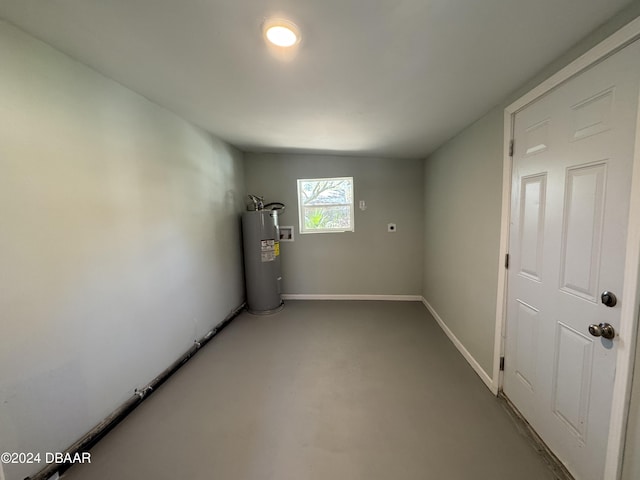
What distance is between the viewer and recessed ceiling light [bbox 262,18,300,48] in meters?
1.11

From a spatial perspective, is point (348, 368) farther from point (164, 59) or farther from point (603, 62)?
point (164, 59)

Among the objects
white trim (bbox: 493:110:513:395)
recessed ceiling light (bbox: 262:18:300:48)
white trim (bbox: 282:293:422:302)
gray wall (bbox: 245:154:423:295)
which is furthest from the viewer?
white trim (bbox: 282:293:422:302)

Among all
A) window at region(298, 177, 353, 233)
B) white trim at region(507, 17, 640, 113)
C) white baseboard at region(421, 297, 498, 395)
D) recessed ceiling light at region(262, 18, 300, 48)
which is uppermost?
recessed ceiling light at region(262, 18, 300, 48)

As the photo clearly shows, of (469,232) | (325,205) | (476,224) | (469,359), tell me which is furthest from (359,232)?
(469,359)

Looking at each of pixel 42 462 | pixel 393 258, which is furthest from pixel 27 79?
pixel 393 258

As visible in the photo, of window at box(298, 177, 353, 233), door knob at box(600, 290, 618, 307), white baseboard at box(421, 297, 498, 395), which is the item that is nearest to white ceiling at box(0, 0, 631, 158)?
door knob at box(600, 290, 618, 307)

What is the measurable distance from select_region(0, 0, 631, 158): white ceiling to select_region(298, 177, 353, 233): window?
1765 millimetres

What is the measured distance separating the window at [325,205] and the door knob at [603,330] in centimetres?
295

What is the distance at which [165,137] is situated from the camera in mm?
2166

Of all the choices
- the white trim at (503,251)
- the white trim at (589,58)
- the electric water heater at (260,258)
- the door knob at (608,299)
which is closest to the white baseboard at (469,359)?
the white trim at (503,251)

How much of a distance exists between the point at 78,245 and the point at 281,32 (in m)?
1.63

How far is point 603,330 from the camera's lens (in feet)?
3.59

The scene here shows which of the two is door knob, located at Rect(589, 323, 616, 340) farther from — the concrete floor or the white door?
the concrete floor

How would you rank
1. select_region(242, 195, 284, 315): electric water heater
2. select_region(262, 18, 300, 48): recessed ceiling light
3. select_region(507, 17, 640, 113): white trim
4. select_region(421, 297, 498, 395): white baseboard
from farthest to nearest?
1. select_region(242, 195, 284, 315): electric water heater
2. select_region(421, 297, 498, 395): white baseboard
3. select_region(262, 18, 300, 48): recessed ceiling light
4. select_region(507, 17, 640, 113): white trim
